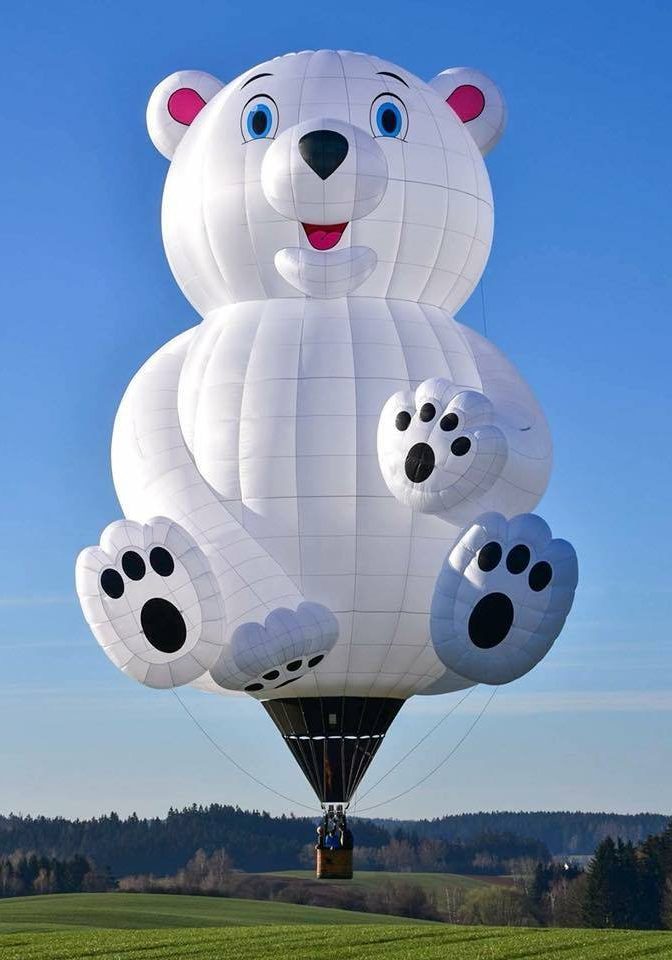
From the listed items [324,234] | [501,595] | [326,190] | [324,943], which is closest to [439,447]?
[501,595]

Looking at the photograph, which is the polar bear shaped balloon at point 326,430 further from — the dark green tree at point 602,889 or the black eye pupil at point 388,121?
the dark green tree at point 602,889

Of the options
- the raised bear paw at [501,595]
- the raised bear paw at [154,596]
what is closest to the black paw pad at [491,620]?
the raised bear paw at [501,595]

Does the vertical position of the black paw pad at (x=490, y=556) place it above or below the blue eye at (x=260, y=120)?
below

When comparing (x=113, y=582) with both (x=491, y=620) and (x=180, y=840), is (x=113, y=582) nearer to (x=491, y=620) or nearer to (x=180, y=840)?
(x=491, y=620)

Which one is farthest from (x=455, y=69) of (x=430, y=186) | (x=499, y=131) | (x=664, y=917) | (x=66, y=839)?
(x=66, y=839)

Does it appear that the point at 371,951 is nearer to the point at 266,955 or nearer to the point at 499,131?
the point at 266,955

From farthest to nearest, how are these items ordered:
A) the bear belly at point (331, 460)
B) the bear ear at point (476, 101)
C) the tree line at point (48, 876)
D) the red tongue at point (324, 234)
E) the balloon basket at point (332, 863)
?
the tree line at point (48, 876) < the bear ear at point (476, 101) < the balloon basket at point (332, 863) < the red tongue at point (324, 234) < the bear belly at point (331, 460)

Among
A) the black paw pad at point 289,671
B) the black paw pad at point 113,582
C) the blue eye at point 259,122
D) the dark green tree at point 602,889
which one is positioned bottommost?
the black paw pad at point 289,671
